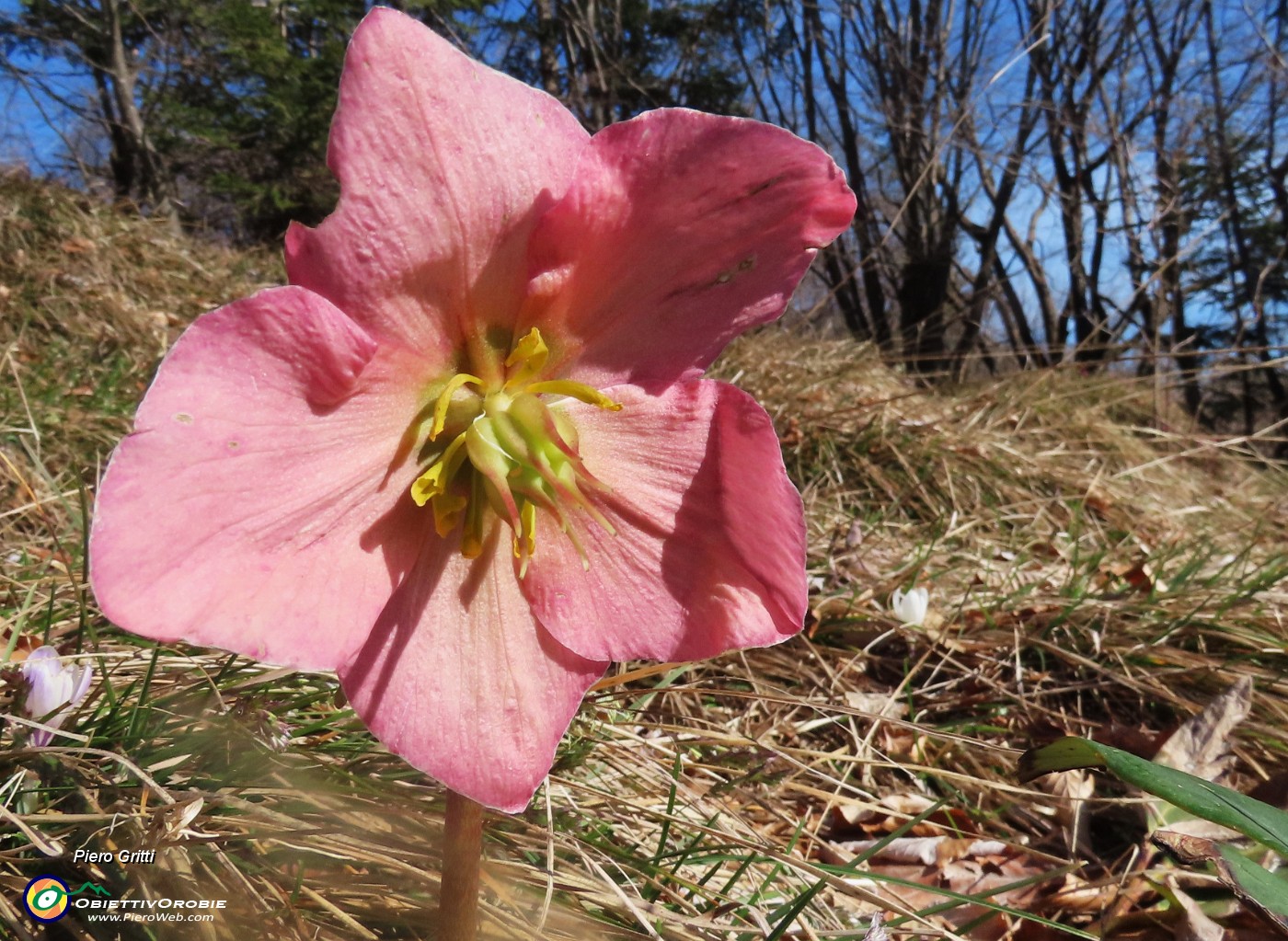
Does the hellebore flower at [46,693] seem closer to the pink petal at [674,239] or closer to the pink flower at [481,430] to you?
the pink flower at [481,430]

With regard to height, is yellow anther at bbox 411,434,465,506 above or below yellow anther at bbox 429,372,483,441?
below

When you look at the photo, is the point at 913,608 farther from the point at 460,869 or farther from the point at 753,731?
the point at 460,869

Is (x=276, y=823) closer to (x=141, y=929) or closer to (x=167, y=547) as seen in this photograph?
(x=141, y=929)


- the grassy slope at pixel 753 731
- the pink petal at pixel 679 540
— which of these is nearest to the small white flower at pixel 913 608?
the grassy slope at pixel 753 731

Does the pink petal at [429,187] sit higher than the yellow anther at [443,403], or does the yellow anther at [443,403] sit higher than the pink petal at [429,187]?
the pink petal at [429,187]

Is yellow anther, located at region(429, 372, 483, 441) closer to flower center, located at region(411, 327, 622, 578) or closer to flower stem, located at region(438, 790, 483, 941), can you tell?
flower center, located at region(411, 327, 622, 578)

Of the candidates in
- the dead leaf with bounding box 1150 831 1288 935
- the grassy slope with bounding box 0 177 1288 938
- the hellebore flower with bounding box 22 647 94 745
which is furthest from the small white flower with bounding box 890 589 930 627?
the hellebore flower with bounding box 22 647 94 745
